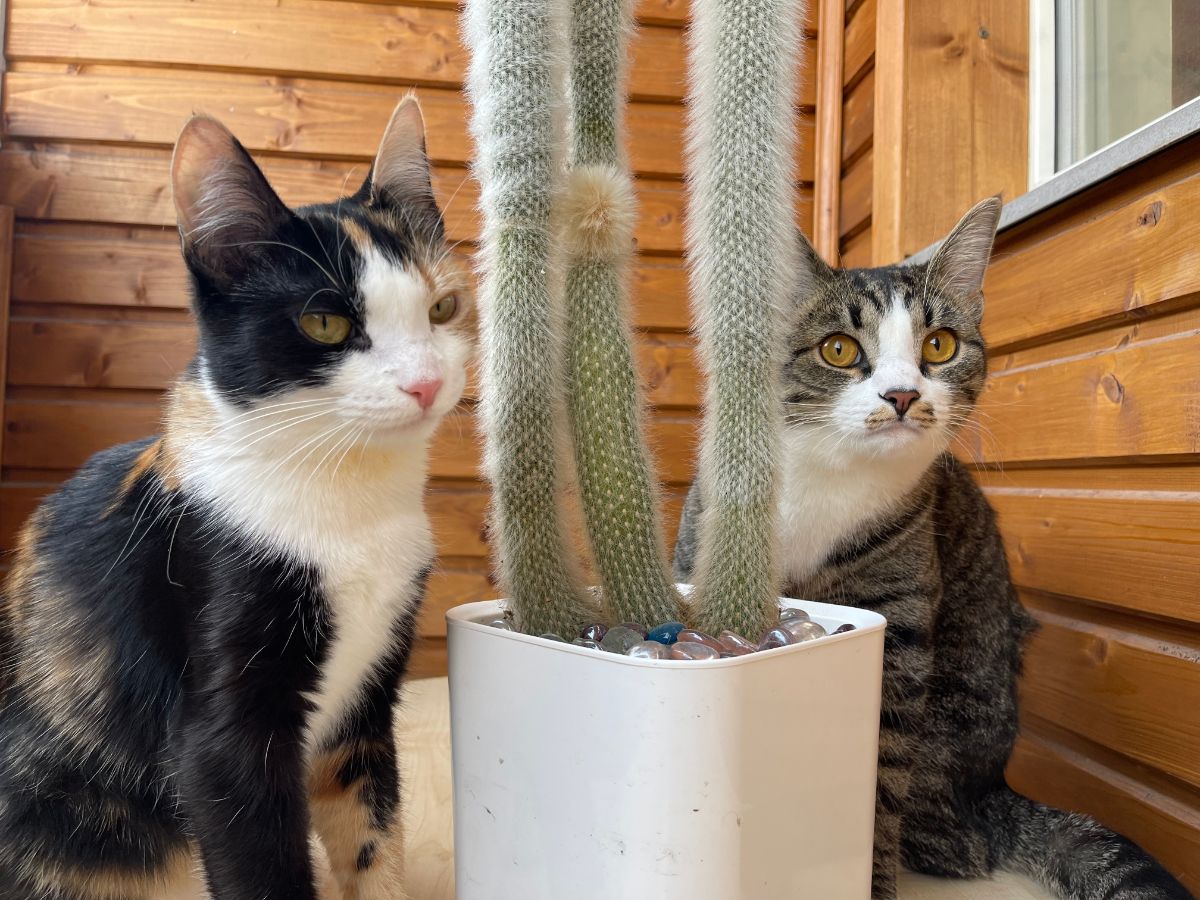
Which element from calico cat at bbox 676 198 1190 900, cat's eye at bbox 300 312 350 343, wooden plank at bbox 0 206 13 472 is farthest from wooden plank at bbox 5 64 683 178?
cat's eye at bbox 300 312 350 343

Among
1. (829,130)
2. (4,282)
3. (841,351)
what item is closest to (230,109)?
(4,282)

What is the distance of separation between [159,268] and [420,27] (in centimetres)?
98

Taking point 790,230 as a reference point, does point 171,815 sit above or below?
below

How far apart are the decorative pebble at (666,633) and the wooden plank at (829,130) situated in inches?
67.3

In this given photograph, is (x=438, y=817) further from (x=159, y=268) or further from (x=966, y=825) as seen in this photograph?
(x=159, y=268)

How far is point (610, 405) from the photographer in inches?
37.4

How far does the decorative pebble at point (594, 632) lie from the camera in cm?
92

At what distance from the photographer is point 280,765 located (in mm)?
824

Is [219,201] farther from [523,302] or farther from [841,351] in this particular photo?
[841,351]

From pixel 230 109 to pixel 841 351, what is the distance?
200cm

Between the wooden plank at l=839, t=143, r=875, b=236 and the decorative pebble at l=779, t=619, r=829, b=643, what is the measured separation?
1.51 meters

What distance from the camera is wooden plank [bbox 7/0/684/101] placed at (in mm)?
2391

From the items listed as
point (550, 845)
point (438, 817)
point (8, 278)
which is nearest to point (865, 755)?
point (550, 845)

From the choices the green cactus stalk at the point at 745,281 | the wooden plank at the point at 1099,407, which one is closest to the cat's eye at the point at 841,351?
the green cactus stalk at the point at 745,281
